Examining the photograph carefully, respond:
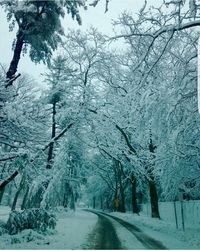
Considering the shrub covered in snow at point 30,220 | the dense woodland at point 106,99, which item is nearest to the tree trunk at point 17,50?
the dense woodland at point 106,99

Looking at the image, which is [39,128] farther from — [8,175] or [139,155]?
[139,155]

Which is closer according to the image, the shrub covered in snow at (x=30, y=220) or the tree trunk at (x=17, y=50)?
the shrub covered in snow at (x=30, y=220)

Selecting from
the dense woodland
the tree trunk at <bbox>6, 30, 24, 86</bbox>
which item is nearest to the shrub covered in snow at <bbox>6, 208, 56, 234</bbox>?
the dense woodland

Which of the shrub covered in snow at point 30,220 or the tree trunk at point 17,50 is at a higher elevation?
the tree trunk at point 17,50

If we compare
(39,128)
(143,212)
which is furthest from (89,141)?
(143,212)

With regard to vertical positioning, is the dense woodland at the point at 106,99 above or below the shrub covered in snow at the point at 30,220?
above

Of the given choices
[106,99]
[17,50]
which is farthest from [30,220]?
[106,99]

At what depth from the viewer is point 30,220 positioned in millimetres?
13344

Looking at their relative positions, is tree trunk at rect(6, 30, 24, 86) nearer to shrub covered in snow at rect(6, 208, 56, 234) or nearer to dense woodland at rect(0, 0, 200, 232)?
dense woodland at rect(0, 0, 200, 232)

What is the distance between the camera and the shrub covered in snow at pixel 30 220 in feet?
41.7

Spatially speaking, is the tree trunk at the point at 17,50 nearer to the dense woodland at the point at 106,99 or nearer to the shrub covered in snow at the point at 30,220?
the dense woodland at the point at 106,99

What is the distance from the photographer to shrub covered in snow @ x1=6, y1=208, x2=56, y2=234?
12703mm

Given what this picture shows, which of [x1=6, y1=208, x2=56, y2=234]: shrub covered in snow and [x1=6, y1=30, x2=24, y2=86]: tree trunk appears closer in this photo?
[x1=6, y1=208, x2=56, y2=234]: shrub covered in snow

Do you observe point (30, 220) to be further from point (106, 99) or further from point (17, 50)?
point (106, 99)
